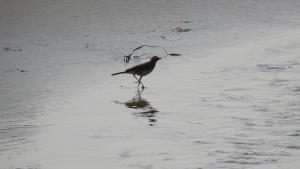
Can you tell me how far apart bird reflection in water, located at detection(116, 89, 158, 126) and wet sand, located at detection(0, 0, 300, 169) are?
0.01m

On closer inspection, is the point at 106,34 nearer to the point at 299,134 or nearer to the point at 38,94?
the point at 38,94

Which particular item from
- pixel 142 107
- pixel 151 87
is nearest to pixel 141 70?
pixel 151 87

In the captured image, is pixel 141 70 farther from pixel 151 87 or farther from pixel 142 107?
pixel 142 107

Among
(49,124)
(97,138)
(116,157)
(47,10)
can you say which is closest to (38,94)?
(49,124)

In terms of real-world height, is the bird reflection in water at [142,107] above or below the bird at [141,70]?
below

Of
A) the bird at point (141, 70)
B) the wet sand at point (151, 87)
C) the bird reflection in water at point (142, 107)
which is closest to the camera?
the wet sand at point (151, 87)

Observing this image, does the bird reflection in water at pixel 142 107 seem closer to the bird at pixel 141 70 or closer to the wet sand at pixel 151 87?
the wet sand at pixel 151 87

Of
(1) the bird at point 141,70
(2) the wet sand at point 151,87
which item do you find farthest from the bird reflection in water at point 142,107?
(1) the bird at point 141,70

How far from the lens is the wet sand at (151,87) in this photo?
6.34 meters

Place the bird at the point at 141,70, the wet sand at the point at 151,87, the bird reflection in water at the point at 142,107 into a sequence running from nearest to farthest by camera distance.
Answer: the wet sand at the point at 151,87 < the bird reflection in water at the point at 142,107 < the bird at the point at 141,70

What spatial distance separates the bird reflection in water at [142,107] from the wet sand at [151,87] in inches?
0.5

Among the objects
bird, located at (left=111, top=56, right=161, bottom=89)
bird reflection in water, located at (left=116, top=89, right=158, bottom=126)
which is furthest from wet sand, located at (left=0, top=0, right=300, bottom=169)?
bird, located at (left=111, top=56, right=161, bottom=89)

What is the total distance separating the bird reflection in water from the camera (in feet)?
25.2

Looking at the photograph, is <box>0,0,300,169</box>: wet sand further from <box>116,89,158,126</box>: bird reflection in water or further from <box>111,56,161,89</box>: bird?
<box>111,56,161,89</box>: bird
